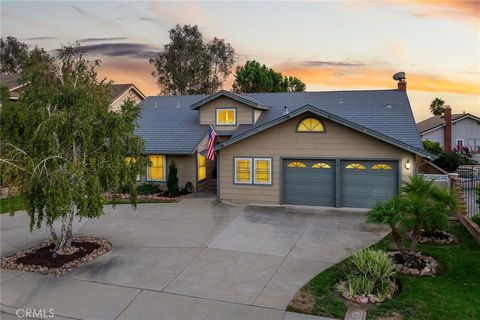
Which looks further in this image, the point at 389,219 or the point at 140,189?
the point at 140,189

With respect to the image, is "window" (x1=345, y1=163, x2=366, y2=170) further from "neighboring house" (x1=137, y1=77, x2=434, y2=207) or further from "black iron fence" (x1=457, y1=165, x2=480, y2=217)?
"black iron fence" (x1=457, y1=165, x2=480, y2=217)

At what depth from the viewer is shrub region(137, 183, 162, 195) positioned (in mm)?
19578

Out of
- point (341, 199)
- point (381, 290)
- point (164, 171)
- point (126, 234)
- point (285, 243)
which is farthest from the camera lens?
point (164, 171)

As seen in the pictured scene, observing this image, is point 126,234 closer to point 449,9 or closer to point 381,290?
point 381,290

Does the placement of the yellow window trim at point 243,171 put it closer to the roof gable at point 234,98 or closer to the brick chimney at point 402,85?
the roof gable at point 234,98

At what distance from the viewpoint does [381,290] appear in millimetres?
7887

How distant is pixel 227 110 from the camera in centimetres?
2141

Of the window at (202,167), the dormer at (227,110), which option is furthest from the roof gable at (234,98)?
the window at (202,167)

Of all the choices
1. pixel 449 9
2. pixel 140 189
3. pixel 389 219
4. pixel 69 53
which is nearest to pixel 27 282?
pixel 69 53

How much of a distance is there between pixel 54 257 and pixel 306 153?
10349 mm

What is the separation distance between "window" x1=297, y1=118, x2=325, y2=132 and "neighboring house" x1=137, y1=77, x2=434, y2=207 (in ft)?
0.14

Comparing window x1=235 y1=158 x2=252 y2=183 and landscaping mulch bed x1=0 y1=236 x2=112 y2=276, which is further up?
window x1=235 y1=158 x2=252 y2=183

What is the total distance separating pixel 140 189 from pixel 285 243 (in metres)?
10.6

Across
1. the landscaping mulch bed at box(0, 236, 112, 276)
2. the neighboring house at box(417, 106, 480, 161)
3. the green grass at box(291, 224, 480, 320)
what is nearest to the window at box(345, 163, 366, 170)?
the green grass at box(291, 224, 480, 320)
